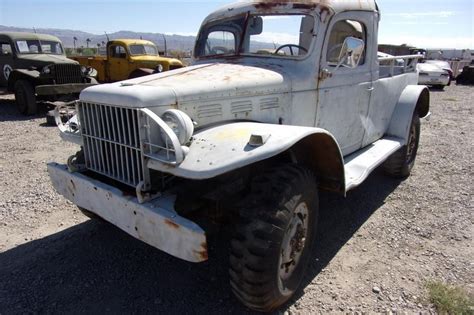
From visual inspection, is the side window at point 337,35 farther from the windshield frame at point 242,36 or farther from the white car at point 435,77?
the white car at point 435,77

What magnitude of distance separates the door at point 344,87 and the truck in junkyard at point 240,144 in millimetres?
18

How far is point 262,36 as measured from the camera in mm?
3779

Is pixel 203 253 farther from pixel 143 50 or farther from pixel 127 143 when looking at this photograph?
pixel 143 50

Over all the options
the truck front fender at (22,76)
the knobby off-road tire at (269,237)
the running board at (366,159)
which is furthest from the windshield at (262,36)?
the truck front fender at (22,76)

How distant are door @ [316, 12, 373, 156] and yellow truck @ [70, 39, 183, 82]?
9.65 m

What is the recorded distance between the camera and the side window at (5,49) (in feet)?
35.8

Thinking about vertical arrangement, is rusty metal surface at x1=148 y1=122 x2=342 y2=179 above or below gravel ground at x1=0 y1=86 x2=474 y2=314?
above

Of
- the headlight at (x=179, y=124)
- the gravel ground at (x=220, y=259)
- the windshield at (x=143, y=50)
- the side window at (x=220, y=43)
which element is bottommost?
the gravel ground at (x=220, y=259)

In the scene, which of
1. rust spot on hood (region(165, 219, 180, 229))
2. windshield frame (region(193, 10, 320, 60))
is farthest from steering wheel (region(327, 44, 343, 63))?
rust spot on hood (region(165, 219, 180, 229))

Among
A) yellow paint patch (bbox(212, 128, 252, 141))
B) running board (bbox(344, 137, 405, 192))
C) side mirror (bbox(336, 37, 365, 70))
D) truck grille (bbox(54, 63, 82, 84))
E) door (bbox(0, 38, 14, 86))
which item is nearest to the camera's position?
yellow paint patch (bbox(212, 128, 252, 141))

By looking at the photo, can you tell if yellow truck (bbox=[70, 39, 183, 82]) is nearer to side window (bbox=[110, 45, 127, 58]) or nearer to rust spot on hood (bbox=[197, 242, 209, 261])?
side window (bbox=[110, 45, 127, 58])

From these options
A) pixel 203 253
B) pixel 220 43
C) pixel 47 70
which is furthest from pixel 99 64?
pixel 203 253

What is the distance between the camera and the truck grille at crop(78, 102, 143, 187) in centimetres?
252

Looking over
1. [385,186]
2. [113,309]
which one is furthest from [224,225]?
[385,186]
